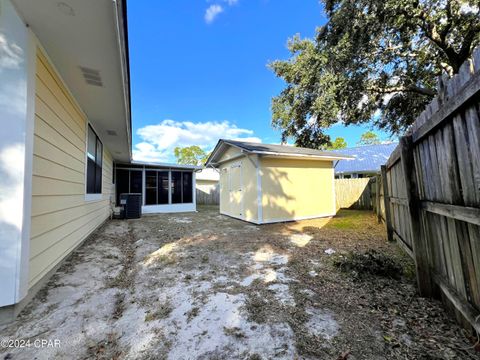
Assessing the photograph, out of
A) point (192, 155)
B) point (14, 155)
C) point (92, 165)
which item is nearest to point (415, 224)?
point (14, 155)

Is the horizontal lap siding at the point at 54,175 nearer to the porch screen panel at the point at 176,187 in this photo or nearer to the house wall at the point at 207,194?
the porch screen panel at the point at 176,187

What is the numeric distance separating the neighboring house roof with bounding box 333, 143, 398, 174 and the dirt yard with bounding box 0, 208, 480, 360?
15.9 m

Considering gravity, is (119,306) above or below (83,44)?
below

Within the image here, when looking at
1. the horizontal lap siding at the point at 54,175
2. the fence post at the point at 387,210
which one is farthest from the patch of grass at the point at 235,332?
the fence post at the point at 387,210

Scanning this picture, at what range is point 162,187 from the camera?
11.1 metres

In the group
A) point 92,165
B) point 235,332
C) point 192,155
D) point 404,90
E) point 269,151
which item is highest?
point 192,155

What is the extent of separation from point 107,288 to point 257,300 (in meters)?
1.86

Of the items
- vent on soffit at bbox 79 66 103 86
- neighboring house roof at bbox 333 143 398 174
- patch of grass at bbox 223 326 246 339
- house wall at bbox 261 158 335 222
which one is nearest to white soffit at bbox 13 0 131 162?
vent on soffit at bbox 79 66 103 86

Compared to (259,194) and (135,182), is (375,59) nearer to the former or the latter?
(259,194)

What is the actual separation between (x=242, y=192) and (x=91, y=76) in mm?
5765

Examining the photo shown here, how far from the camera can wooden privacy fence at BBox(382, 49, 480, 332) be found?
1367 mm

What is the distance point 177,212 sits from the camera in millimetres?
11172

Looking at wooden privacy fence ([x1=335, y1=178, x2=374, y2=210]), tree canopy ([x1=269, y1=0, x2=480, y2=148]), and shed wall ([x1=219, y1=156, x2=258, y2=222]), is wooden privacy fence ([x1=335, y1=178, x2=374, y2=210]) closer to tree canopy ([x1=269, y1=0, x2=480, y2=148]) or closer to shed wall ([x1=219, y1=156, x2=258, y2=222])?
tree canopy ([x1=269, y1=0, x2=480, y2=148])

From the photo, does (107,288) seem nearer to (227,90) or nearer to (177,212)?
(177,212)
